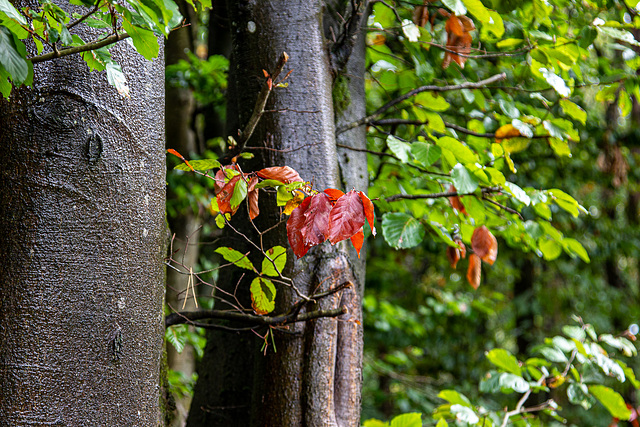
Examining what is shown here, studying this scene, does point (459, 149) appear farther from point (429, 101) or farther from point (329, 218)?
point (329, 218)

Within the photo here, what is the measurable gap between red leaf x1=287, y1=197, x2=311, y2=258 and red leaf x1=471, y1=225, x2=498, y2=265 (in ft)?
2.95

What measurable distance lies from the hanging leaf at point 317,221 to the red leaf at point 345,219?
3 cm

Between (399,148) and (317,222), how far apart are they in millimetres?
745

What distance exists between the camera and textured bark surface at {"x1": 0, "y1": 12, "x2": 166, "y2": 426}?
3.08 ft

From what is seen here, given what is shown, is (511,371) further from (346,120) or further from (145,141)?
(145,141)

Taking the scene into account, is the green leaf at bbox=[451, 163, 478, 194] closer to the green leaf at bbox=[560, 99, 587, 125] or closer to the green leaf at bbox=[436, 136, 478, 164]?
the green leaf at bbox=[436, 136, 478, 164]

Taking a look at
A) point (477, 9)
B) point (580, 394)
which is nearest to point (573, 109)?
point (477, 9)

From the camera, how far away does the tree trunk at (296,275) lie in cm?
131

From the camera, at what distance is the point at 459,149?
1.61 metres

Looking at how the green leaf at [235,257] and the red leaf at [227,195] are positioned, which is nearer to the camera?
the red leaf at [227,195]

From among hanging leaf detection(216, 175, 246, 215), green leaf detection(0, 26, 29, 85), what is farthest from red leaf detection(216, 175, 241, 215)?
green leaf detection(0, 26, 29, 85)

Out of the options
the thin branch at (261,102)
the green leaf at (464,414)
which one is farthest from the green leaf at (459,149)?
the green leaf at (464,414)

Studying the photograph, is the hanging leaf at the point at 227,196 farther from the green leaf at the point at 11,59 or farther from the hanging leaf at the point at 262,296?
the green leaf at the point at 11,59

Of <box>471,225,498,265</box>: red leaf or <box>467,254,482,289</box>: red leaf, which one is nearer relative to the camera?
<box>471,225,498,265</box>: red leaf
